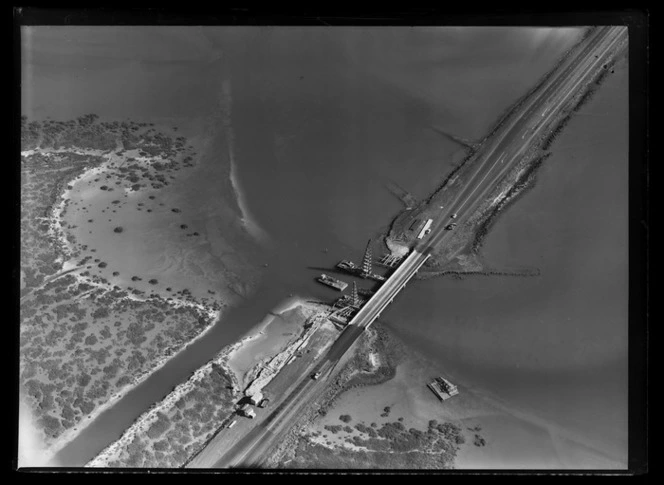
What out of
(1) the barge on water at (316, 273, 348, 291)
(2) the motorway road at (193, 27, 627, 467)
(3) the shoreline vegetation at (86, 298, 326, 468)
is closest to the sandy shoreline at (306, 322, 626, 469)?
(2) the motorway road at (193, 27, 627, 467)

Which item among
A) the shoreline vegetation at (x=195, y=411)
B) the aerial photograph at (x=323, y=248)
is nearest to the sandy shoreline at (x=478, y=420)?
the aerial photograph at (x=323, y=248)

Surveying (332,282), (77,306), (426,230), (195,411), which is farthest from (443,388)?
(77,306)

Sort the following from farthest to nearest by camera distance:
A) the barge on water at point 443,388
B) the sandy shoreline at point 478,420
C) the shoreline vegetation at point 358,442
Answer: the barge on water at point 443,388
the sandy shoreline at point 478,420
the shoreline vegetation at point 358,442

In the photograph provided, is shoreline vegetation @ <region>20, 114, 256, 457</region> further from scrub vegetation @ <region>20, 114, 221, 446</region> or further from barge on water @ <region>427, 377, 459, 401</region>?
barge on water @ <region>427, 377, 459, 401</region>

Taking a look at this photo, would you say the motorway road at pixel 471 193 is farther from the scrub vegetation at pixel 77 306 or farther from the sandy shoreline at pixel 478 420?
the scrub vegetation at pixel 77 306

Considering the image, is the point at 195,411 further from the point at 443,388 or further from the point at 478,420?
the point at 478,420

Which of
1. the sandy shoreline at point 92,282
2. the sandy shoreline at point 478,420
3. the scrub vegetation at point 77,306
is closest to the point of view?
the sandy shoreline at point 92,282
